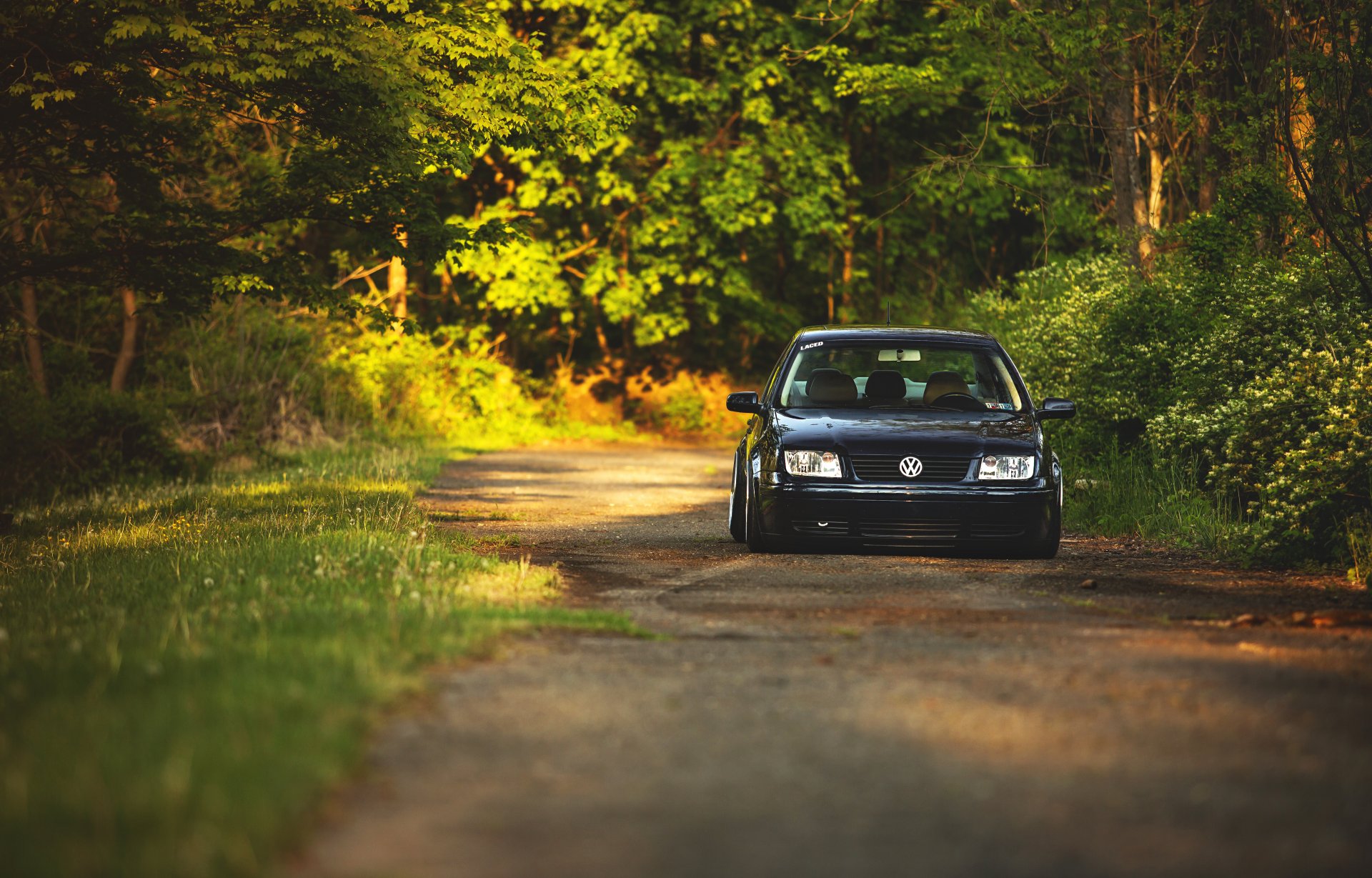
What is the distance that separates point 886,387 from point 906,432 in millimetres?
1165

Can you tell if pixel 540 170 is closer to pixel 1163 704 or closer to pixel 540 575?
pixel 540 575

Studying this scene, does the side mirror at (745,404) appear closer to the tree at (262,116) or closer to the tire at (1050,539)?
the tire at (1050,539)

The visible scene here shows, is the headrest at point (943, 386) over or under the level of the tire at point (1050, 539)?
over

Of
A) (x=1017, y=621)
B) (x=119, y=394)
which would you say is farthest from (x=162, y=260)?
(x=1017, y=621)

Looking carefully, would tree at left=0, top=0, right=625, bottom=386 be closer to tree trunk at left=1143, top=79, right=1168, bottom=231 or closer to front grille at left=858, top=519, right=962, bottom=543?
front grille at left=858, top=519, right=962, bottom=543

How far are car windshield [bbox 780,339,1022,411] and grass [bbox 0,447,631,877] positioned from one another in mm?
2913

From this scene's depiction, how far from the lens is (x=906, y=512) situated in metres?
11.0

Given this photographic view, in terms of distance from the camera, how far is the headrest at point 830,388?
12.2 meters

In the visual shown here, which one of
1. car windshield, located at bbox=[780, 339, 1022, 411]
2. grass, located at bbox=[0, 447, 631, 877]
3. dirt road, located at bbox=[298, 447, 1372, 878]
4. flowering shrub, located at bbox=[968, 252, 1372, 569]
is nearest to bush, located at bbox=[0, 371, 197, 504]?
grass, located at bbox=[0, 447, 631, 877]

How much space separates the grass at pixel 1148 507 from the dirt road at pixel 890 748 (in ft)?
11.2

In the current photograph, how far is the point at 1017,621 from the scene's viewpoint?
26.6 ft

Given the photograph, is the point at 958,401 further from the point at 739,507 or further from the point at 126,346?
the point at 126,346

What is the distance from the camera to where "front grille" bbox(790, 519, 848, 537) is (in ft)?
36.3

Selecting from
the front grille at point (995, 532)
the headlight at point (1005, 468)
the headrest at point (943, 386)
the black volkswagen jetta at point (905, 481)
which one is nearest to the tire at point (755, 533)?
the black volkswagen jetta at point (905, 481)
